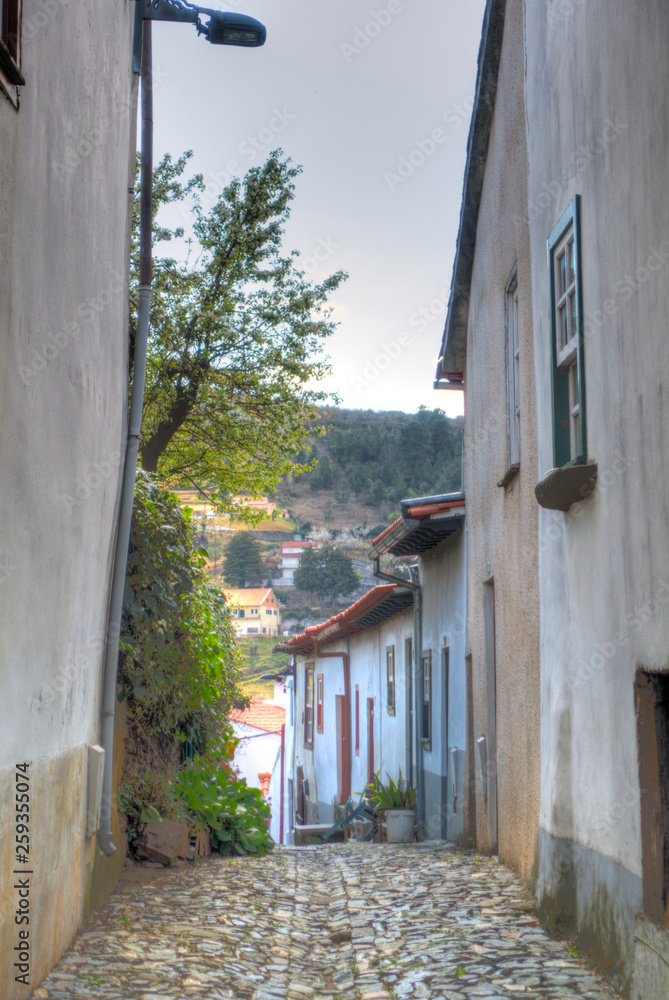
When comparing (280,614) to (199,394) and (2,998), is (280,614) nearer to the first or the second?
(199,394)

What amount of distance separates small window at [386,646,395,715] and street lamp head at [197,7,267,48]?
11.2 metres

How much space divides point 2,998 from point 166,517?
441 cm

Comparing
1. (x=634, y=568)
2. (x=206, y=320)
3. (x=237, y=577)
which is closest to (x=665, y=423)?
(x=634, y=568)

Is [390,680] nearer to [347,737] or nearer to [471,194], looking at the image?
[347,737]

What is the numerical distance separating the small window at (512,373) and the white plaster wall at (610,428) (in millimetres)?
1661

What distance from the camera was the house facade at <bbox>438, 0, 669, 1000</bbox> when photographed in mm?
4062

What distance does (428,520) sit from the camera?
11.2 meters

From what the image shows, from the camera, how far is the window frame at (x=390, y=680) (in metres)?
16.2

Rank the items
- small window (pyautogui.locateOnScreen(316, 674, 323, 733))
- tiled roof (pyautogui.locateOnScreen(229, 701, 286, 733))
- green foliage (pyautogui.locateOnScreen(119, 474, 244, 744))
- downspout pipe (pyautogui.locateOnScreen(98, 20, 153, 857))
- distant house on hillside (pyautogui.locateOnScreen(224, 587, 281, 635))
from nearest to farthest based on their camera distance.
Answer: downspout pipe (pyautogui.locateOnScreen(98, 20, 153, 857))
green foliage (pyautogui.locateOnScreen(119, 474, 244, 744))
small window (pyautogui.locateOnScreen(316, 674, 323, 733))
tiled roof (pyautogui.locateOnScreen(229, 701, 286, 733))
distant house on hillside (pyautogui.locateOnScreen(224, 587, 281, 635))

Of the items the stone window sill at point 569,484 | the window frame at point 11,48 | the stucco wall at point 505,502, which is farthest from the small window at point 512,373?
the window frame at point 11,48

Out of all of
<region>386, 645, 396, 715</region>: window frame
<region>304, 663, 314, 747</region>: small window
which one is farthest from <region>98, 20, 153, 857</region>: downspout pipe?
<region>304, 663, 314, 747</region>: small window

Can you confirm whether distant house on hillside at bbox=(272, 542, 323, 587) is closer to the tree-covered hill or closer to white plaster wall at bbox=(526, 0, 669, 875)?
the tree-covered hill

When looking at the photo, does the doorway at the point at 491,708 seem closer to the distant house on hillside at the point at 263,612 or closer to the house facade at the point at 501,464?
the house facade at the point at 501,464

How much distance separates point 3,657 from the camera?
3693mm
